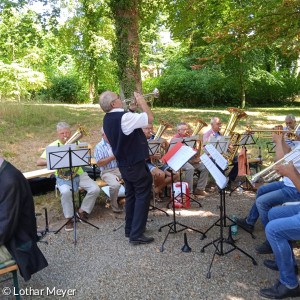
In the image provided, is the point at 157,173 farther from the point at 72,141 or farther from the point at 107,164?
the point at 72,141

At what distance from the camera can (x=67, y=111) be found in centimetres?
1370

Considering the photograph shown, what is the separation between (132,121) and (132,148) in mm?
387

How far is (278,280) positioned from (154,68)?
91.7ft

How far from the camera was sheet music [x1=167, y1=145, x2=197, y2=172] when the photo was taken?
409cm

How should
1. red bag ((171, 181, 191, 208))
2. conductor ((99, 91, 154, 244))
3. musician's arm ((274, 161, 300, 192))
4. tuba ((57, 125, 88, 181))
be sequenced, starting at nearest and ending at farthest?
1. musician's arm ((274, 161, 300, 192))
2. conductor ((99, 91, 154, 244))
3. tuba ((57, 125, 88, 181))
4. red bag ((171, 181, 191, 208))

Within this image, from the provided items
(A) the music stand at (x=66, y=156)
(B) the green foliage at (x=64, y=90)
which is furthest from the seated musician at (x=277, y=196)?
(B) the green foliage at (x=64, y=90)

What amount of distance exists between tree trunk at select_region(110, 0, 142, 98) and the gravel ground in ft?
21.2

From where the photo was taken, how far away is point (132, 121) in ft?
12.6

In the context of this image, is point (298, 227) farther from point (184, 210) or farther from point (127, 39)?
point (127, 39)

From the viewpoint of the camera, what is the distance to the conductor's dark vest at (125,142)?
3.95m

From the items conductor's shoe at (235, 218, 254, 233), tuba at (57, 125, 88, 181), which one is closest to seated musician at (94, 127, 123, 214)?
tuba at (57, 125, 88, 181)

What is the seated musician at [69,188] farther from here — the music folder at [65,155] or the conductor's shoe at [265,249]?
the conductor's shoe at [265,249]

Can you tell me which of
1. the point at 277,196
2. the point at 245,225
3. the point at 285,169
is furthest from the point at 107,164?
the point at 285,169

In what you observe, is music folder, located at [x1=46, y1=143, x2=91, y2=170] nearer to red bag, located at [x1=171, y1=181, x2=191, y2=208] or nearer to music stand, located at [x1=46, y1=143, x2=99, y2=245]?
music stand, located at [x1=46, y1=143, x2=99, y2=245]
